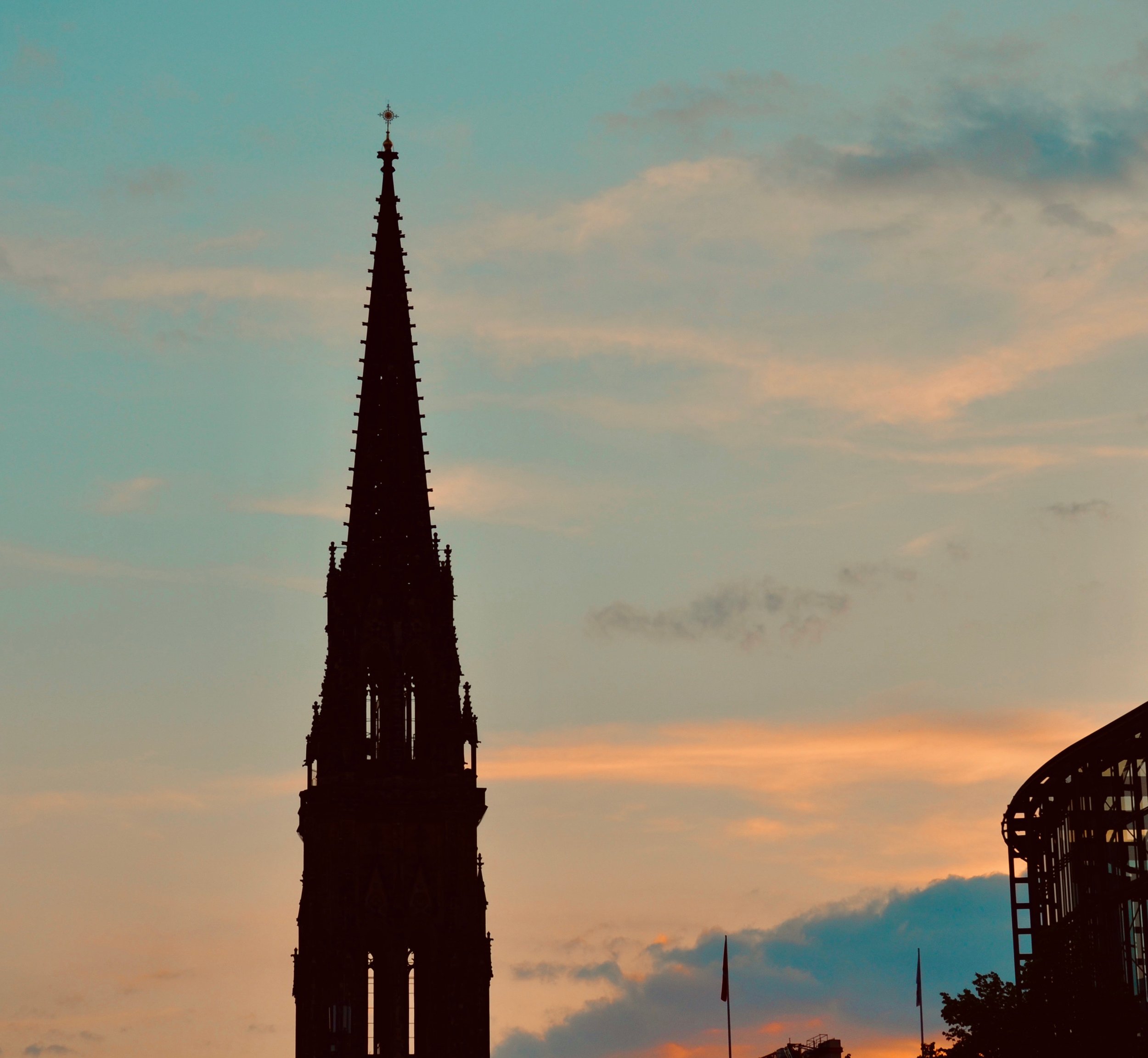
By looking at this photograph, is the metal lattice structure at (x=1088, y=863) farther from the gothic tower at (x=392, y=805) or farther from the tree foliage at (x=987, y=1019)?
the gothic tower at (x=392, y=805)

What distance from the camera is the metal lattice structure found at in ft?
365

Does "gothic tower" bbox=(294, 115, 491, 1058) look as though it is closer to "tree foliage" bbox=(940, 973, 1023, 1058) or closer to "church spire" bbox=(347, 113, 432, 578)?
"church spire" bbox=(347, 113, 432, 578)

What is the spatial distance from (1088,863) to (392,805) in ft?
120

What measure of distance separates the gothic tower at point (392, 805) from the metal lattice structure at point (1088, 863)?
25780 millimetres

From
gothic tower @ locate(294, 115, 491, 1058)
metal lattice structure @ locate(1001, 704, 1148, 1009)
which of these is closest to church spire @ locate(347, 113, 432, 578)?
gothic tower @ locate(294, 115, 491, 1058)

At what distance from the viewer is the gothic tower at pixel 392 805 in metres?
143

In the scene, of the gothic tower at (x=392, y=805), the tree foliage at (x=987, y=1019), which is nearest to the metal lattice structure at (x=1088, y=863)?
the tree foliage at (x=987, y=1019)

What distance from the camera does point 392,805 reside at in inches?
5758

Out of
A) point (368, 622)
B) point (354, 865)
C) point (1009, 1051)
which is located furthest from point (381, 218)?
point (1009, 1051)

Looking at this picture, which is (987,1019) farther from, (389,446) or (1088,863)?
(389,446)

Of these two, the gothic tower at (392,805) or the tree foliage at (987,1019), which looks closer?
the tree foliage at (987,1019)

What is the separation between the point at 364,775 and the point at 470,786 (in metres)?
4.74

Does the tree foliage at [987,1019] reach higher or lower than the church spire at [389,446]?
lower

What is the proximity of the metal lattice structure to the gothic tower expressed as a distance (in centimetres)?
2578
